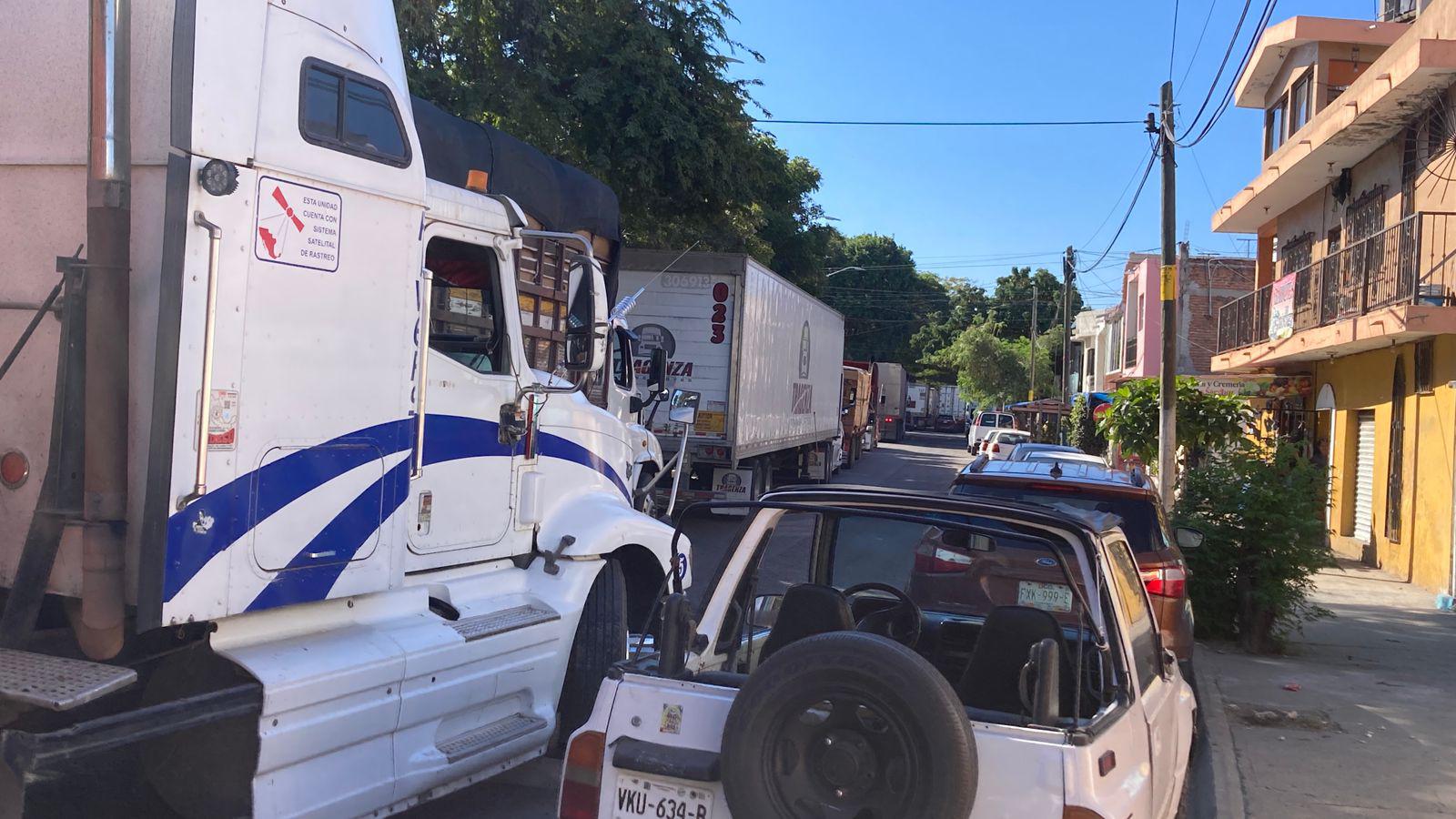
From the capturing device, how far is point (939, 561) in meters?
→ 6.83

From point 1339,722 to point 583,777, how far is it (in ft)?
19.5

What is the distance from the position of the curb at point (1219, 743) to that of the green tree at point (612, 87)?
32.3ft

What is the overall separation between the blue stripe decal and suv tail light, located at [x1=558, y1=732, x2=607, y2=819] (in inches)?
53.2

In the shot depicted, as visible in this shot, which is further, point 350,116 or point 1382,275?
point 1382,275

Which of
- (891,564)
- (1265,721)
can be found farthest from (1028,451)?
(1265,721)

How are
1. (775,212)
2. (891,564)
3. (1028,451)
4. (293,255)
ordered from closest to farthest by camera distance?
1. (293,255)
2. (1028,451)
3. (891,564)
4. (775,212)

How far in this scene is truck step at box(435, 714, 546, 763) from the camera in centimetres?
467

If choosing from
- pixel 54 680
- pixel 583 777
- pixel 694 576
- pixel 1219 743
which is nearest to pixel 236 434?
pixel 54 680

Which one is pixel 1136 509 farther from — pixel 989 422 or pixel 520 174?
pixel 989 422

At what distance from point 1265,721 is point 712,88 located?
11.7 metres

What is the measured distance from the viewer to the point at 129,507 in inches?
Answer: 141

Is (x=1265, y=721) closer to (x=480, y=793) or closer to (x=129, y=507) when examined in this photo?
(x=480, y=793)

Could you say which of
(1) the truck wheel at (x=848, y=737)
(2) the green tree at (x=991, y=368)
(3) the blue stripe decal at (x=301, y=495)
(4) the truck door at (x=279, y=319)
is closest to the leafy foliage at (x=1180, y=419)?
(3) the blue stripe decal at (x=301, y=495)

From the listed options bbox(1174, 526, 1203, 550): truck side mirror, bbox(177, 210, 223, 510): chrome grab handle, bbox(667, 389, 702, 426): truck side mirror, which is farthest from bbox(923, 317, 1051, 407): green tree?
bbox(177, 210, 223, 510): chrome grab handle
